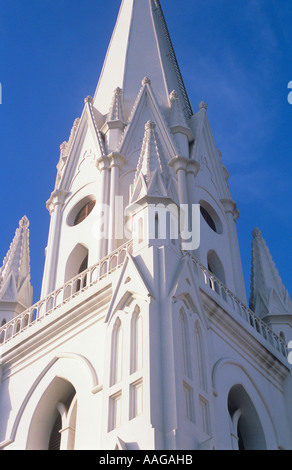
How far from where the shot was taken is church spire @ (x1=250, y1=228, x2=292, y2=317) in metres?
24.6

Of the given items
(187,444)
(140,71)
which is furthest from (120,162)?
(187,444)

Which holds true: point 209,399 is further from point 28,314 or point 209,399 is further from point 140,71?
point 140,71

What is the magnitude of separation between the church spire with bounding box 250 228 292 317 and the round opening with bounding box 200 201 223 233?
2.33 m

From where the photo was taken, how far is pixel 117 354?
16.0 meters

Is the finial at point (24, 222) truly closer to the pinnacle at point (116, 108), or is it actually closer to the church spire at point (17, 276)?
the church spire at point (17, 276)

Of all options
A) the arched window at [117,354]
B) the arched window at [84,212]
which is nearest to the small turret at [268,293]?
the arched window at [84,212]

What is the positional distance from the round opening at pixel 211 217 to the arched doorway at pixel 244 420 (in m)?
7.25

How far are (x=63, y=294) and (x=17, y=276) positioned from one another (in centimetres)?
500

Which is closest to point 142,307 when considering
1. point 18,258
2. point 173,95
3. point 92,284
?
point 92,284

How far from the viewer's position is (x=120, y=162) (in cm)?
2455

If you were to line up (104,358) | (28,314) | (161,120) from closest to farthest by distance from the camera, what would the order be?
1. (104,358)
2. (28,314)
3. (161,120)

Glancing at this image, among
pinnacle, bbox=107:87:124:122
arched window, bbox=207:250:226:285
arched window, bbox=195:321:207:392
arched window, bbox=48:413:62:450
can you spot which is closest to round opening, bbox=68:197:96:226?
pinnacle, bbox=107:87:124:122

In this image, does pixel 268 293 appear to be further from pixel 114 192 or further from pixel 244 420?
pixel 244 420

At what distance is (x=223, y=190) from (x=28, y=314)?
361 inches
